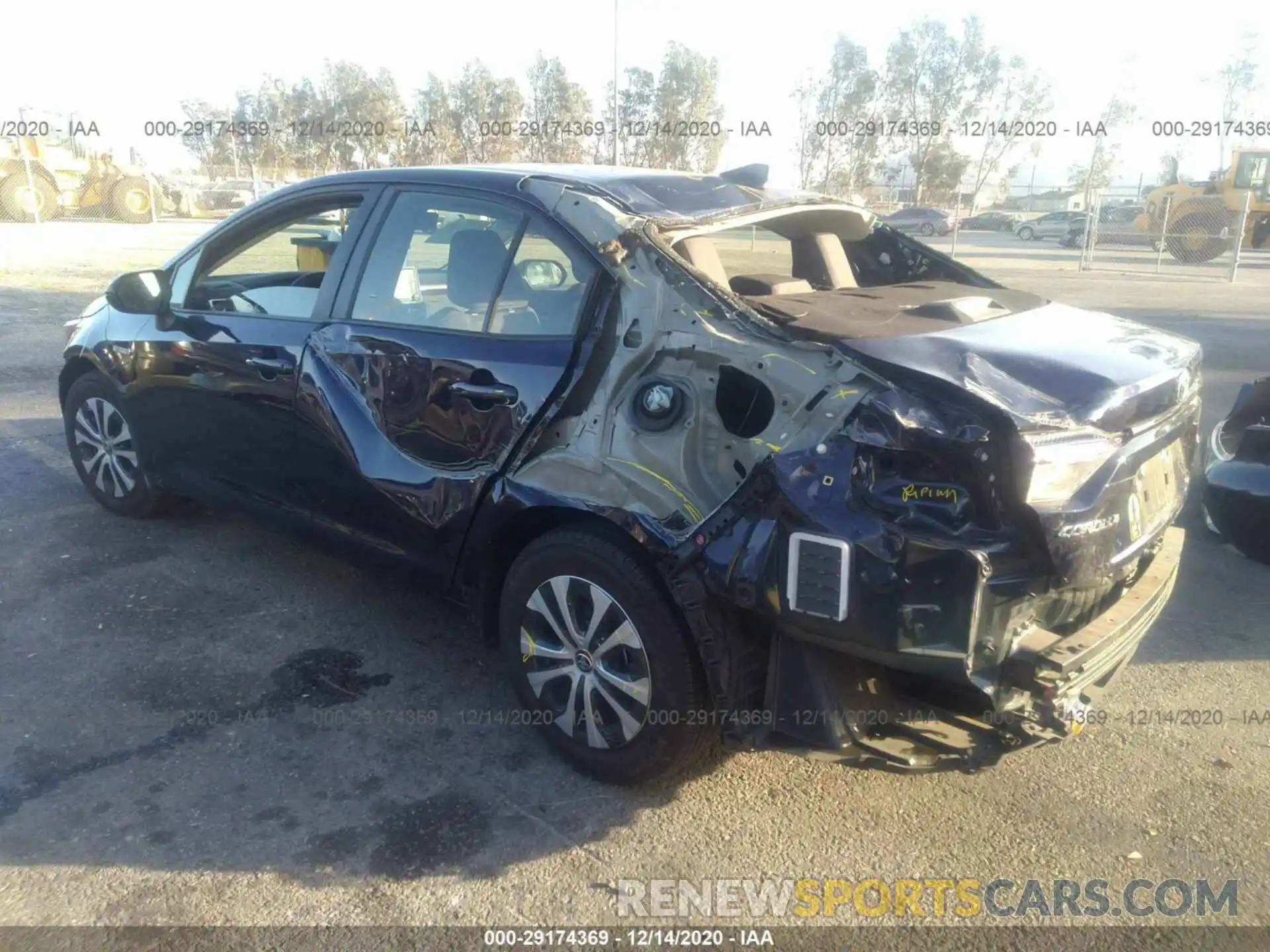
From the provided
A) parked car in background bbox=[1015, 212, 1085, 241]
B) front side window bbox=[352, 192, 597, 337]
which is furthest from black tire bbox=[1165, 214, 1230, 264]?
front side window bbox=[352, 192, 597, 337]

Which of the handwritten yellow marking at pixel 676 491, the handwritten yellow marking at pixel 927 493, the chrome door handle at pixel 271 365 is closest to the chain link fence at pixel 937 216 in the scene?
the chrome door handle at pixel 271 365

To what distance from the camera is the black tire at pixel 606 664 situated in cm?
272

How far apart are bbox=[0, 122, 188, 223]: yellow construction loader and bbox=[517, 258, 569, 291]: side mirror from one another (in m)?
24.5

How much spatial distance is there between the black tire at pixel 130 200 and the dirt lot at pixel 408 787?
1045 inches

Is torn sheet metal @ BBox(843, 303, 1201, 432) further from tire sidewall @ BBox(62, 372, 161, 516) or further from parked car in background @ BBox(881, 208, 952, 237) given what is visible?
parked car in background @ BBox(881, 208, 952, 237)

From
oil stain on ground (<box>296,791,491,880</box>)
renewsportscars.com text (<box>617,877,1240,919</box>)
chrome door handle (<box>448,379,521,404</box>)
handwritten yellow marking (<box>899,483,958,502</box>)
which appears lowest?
renewsportscars.com text (<box>617,877,1240,919</box>)

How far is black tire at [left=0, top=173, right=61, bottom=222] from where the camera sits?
80.9 ft

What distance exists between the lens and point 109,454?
194 inches

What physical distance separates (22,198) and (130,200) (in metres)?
2.75

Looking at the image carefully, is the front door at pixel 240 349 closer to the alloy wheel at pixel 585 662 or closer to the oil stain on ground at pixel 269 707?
the oil stain on ground at pixel 269 707

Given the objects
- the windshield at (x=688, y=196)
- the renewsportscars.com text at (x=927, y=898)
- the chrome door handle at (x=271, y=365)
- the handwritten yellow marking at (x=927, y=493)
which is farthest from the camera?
the chrome door handle at (x=271, y=365)

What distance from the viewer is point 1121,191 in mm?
39906

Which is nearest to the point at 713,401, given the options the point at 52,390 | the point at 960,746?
the point at 960,746

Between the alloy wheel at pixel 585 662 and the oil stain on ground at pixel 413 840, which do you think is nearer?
the oil stain on ground at pixel 413 840
